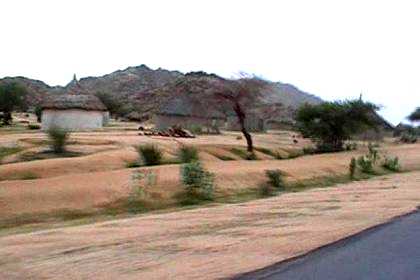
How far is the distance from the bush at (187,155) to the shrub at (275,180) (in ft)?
23.2

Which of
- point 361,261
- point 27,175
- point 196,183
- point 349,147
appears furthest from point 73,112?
point 361,261

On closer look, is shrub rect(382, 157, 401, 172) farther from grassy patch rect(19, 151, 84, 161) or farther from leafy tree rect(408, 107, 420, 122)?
leafy tree rect(408, 107, 420, 122)

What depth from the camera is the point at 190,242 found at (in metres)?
15.6

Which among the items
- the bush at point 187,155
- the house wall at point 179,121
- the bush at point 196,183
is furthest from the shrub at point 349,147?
the bush at point 196,183

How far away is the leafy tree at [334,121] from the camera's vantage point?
7406cm

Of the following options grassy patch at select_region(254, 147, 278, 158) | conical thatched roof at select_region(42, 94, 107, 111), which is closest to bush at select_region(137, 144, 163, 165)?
grassy patch at select_region(254, 147, 278, 158)

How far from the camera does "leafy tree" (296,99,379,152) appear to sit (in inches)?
2916

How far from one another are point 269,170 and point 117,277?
28061 mm

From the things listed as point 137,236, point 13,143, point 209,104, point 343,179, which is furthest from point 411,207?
point 209,104

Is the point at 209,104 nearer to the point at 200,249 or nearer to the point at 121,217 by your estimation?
the point at 121,217

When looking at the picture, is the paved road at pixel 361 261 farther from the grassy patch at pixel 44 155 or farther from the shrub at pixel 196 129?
the shrub at pixel 196 129

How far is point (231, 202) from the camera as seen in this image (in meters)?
29.4

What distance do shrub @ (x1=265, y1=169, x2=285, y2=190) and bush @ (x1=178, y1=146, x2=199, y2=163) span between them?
23.2ft

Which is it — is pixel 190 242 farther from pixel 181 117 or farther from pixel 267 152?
pixel 181 117
